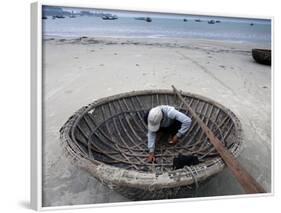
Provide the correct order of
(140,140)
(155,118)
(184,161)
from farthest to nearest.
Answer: (140,140), (155,118), (184,161)

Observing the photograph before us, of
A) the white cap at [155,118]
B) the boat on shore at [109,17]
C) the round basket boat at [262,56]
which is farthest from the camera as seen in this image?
the round basket boat at [262,56]

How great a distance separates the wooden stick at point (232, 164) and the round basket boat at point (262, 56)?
1.84ft

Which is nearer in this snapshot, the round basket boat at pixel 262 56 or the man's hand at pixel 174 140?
the man's hand at pixel 174 140

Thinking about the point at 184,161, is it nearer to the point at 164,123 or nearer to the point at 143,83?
the point at 164,123

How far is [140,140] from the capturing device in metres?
2.95

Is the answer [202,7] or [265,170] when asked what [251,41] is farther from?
[265,170]

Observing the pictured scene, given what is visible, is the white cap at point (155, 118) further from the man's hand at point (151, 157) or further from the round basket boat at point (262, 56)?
the round basket boat at point (262, 56)

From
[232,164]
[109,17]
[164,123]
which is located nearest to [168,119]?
[164,123]

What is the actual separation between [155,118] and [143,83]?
23 cm

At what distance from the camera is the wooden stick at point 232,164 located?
2.61 m

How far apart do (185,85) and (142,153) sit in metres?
0.53

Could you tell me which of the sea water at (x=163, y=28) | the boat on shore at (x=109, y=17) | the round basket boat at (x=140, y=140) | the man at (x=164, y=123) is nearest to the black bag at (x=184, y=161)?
the round basket boat at (x=140, y=140)

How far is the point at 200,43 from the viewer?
9.37 feet

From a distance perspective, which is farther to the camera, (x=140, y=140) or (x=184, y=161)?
(x=140, y=140)
